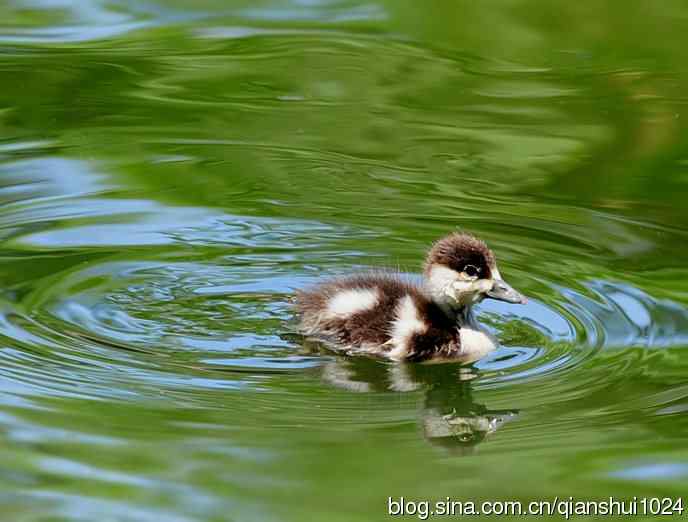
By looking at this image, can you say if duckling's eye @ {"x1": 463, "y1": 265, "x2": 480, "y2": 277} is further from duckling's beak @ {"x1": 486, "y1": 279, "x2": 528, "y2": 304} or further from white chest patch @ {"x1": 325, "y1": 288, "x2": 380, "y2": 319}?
white chest patch @ {"x1": 325, "y1": 288, "x2": 380, "y2": 319}

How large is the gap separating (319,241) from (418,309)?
41.6 inches

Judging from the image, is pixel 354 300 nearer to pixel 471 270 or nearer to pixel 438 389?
pixel 471 270

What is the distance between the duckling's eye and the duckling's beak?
0.08 m

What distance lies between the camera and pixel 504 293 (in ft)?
19.7

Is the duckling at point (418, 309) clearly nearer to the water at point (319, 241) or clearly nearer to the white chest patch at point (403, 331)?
the white chest patch at point (403, 331)

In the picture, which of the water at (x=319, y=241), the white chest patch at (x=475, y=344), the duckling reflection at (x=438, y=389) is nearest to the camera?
the water at (x=319, y=241)

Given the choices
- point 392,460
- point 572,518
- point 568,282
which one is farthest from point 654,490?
point 568,282

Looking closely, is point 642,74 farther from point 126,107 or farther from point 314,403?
point 314,403

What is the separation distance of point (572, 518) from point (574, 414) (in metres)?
0.75

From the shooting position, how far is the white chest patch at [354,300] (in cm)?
602

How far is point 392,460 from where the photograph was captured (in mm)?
4707

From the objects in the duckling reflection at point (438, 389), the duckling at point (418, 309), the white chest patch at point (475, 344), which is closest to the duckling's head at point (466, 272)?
the duckling at point (418, 309)

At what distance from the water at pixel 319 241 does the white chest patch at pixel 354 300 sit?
0.64ft

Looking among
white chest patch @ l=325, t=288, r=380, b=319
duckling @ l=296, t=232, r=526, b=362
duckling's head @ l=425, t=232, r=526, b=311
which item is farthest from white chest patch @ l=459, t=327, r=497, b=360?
white chest patch @ l=325, t=288, r=380, b=319
